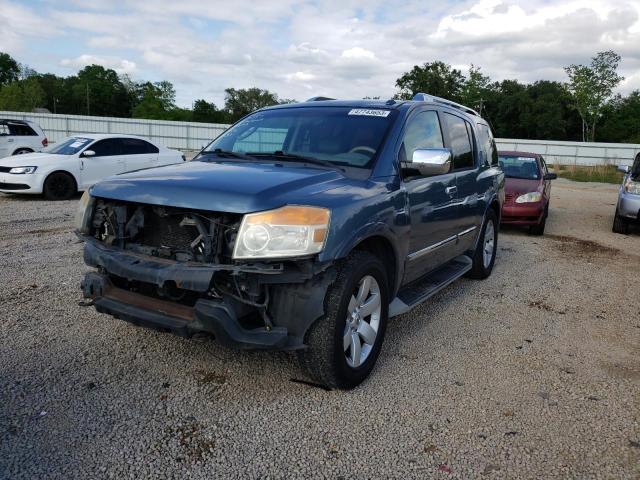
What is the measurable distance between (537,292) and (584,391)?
2590 mm

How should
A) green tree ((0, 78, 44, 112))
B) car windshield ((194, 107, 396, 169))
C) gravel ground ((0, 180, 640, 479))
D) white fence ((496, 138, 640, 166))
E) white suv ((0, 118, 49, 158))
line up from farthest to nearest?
1. green tree ((0, 78, 44, 112))
2. white fence ((496, 138, 640, 166))
3. white suv ((0, 118, 49, 158))
4. car windshield ((194, 107, 396, 169))
5. gravel ground ((0, 180, 640, 479))

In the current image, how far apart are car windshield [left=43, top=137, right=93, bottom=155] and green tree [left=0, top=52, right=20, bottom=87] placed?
107m

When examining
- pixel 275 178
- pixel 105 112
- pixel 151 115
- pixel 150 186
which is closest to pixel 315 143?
pixel 275 178

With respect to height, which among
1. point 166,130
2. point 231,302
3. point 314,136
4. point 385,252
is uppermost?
point 166,130

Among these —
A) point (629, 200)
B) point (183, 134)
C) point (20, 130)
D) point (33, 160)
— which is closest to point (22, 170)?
point (33, 160)

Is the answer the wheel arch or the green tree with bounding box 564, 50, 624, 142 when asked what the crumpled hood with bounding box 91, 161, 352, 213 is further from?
the green tree with bounding box 564, 50, 624, 142

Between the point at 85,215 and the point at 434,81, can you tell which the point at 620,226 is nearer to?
the point at 85,215

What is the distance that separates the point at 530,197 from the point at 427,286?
240 inches

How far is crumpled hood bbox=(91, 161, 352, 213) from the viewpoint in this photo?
2900 millimetres

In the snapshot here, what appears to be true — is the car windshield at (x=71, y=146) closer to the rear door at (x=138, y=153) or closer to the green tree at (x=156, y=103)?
the rear door at (x=138, y=153)

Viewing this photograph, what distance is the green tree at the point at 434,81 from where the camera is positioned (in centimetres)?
6194

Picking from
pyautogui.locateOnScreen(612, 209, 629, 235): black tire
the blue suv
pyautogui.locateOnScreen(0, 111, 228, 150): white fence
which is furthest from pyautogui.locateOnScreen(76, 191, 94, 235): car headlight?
pyautogui.locateOnScreen(0, 111, 228, 150): white fence

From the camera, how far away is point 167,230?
322cm

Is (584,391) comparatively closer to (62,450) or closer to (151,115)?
(62,450)
